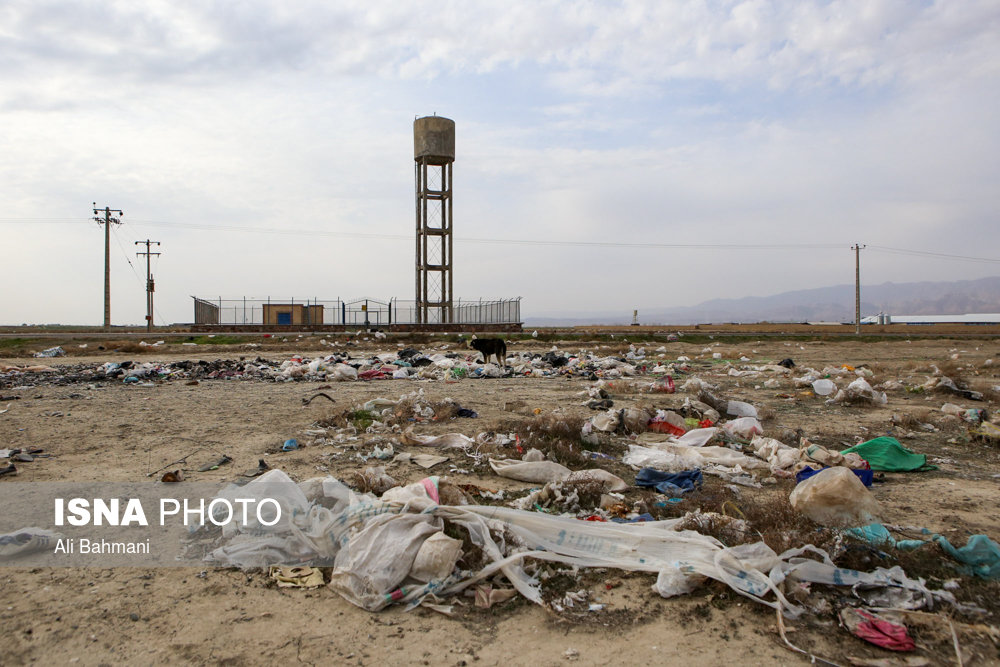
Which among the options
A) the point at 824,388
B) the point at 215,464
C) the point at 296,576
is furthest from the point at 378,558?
the point at 824,388

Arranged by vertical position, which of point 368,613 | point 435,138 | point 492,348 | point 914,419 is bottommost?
point 368,613

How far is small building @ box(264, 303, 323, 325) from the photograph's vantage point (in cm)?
3922

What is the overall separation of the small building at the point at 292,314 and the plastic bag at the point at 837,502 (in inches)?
1497

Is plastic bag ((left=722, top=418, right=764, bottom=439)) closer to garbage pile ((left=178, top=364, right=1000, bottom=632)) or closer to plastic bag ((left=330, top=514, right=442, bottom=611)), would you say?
garbage pile ((left=178, top=364, right=1000, bottom=632))

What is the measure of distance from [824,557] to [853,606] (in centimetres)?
30

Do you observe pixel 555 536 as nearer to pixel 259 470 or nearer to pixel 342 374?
pixel 259 470

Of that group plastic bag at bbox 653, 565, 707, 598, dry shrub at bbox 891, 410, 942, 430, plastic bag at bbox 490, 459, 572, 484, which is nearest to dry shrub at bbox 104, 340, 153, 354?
plastic bag at bbox 490, 459, 572, 484

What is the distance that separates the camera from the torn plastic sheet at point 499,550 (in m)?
2.97

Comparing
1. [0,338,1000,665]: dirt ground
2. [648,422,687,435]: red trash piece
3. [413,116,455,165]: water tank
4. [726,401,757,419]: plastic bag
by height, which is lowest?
[0,338,1000,665]: dirt ground

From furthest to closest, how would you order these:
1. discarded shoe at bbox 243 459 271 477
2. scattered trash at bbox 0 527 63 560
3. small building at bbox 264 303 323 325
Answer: small building at bbox 264 303 323 325 → discarded shoe at bbox 243 459 271 477 → scattered trash at bbox 0 527 63 560

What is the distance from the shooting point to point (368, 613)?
2.89 m

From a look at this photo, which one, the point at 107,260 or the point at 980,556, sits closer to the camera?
the point at 980,556

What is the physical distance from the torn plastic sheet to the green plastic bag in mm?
2716

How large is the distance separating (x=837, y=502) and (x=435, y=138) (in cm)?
3176
